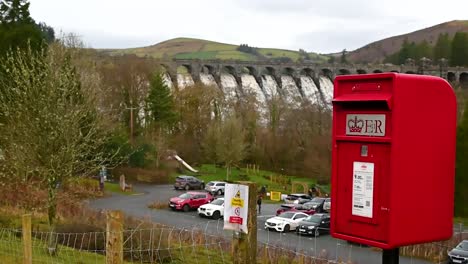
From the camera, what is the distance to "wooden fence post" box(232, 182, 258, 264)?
177 inches

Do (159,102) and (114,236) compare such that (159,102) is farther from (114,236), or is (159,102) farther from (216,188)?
(114,236)

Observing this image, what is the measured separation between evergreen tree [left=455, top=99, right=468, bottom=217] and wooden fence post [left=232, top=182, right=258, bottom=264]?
71.5 ft

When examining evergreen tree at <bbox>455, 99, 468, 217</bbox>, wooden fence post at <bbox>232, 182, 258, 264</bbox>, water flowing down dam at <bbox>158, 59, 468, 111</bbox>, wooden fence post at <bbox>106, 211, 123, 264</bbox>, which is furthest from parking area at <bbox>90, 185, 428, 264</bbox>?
water flowing down dam at <bbox>158, 59, 468, 111</bbox>

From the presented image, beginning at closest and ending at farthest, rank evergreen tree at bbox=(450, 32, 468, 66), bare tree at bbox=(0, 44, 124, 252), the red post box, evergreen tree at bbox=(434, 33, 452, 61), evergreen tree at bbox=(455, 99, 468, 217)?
the red post box, bare tree at bbox=(0, 44, 124, 252), evergreen tree at bbox=(455, 99, 468, 217), evergreen tree at bbox=(450, 32, 468, 66), evergreen tree at bbox=(434, 33, 452, 61)

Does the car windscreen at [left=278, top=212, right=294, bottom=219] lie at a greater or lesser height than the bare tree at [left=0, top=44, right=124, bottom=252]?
lesser

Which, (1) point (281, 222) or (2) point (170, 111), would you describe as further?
(2) point (170, 111)

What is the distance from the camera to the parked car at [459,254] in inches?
749

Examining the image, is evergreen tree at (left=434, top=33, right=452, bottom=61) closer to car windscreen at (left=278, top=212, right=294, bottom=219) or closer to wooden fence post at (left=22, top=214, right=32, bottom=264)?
car windscreen at (left=278, top=212, right=294, bottom=219)

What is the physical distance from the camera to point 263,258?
13828 millimetres

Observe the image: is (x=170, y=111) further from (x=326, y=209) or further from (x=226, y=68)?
(x=226, y=68)

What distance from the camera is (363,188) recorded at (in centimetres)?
362

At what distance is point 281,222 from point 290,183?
23.5 meters

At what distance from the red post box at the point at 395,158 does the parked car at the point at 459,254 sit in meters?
16.4

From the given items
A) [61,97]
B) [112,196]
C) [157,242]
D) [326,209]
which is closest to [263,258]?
[157,242]
